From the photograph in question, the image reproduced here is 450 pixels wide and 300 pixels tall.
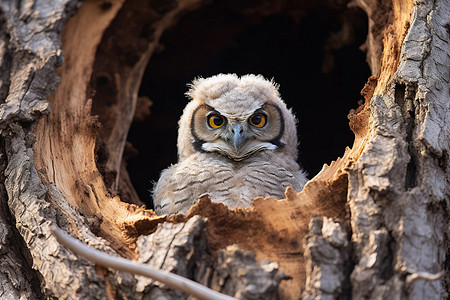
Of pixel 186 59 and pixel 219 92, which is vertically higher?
pixel 186 59

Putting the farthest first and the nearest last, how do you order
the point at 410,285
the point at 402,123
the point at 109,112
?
1. the point at 109,112
2. the point at 402,123
3. the point at 410,285

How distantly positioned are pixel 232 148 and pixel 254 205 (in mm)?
1087

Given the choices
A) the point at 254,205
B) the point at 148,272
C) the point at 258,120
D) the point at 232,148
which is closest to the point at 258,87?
the point at 258,120

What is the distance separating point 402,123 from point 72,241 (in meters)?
1.33

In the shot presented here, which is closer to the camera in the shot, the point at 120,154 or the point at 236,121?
the point at 236,121

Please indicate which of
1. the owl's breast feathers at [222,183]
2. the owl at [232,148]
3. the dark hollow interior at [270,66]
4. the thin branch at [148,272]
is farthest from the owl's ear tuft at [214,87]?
the thin branch at [148,272]

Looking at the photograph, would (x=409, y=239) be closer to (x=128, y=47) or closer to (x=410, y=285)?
(x=410, y=285)

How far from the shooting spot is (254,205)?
1978 mm

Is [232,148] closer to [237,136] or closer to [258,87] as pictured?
[237,136]

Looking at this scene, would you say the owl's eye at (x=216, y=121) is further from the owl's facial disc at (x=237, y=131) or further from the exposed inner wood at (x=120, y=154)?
the exposed inner wood at (x=120, y=154)

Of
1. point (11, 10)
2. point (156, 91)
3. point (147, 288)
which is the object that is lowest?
point (147, 288)

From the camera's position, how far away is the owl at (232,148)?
2812 mm

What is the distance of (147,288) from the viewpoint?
1675 millimetres

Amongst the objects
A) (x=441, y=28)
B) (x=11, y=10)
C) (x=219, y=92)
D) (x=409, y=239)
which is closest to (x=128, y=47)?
(x=219, y=92)
